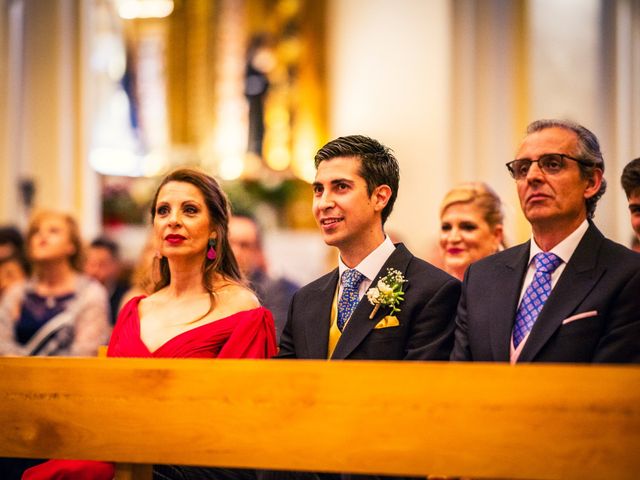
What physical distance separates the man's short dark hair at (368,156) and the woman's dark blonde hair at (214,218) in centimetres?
58

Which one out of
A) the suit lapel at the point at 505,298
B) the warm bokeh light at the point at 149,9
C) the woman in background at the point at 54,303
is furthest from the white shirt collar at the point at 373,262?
the warm bokeh light at the point at 149,9

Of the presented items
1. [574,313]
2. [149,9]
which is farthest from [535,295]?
[149,9]

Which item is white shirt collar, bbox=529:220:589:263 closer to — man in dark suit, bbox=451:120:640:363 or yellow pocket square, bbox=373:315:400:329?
man in dark suit, bbox=451:120:640:363

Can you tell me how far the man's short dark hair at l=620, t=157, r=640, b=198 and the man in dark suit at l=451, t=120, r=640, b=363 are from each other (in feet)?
0.94

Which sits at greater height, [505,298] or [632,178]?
[632,178]

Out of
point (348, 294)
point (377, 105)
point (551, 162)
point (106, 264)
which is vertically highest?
point (377, 105)

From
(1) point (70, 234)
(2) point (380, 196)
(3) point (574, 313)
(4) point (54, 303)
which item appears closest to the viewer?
(3) point (574, 313)

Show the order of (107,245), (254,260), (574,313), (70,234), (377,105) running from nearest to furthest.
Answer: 1. (574,313)
2. (70,234)
3. (254,260)
4. (107,245)
5. (377,105)

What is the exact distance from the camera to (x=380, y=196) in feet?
11.4

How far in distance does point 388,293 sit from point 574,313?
2.19ft

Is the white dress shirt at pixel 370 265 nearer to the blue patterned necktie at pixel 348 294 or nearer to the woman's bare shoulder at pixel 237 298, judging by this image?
the blue patterned necktie at pixel 348 294

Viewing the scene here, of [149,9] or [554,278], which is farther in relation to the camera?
[149,9]

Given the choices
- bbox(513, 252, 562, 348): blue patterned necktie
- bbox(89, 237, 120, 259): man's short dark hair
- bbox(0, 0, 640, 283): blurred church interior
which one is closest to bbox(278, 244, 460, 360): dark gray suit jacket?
bbox(513, 252, 562, 348): blue patterned necktie

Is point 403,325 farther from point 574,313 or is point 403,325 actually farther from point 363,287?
point 574,313
